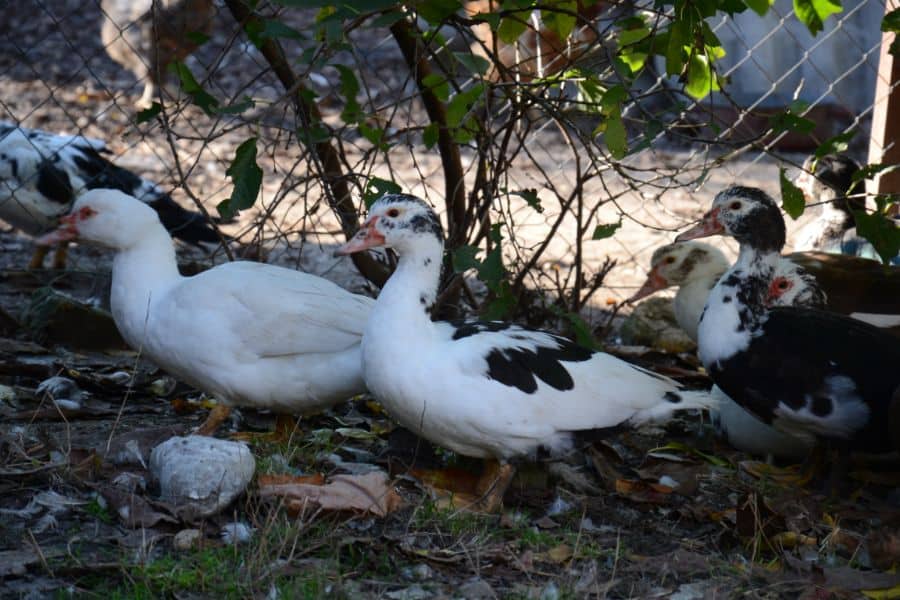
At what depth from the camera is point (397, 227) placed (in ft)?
10.9

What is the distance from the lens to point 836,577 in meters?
2.81

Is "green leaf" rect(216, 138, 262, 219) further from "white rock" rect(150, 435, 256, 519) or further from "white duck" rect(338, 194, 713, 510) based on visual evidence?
"white rock" rect(150, 435, 256, 519)

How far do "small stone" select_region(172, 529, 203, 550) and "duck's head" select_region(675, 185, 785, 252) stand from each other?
2.02 metres

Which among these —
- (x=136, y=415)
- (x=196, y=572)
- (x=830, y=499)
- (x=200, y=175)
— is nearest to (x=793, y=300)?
(x=830, y=499)

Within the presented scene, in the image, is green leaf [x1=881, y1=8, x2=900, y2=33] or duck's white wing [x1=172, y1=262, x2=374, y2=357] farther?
duck's white wing [x1=172, y1=262, x2=374, y2=357]

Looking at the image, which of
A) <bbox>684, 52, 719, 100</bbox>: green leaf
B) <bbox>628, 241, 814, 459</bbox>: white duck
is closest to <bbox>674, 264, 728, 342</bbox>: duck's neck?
<bbox>628, 241, 814, 459</bbox>: white duck

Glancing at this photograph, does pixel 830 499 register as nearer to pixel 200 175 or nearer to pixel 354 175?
pixel 354 175

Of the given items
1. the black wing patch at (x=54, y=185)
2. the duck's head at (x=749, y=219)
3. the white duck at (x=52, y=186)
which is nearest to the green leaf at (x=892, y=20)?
the duck's head at (x=749, y=219)

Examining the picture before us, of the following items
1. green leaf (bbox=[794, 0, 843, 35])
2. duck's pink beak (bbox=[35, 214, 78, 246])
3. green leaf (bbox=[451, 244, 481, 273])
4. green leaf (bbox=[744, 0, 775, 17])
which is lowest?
duck's pink beak (bbox=[35, 214, 78, 246])

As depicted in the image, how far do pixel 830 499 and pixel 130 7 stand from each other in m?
7.76

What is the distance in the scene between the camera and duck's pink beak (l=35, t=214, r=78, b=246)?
3770 millimetres

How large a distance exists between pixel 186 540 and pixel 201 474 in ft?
0.64

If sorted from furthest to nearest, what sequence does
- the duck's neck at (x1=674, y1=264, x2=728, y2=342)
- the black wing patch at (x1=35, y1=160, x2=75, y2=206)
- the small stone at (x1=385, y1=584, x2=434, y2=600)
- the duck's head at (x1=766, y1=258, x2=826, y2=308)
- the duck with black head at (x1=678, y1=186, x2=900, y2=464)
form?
the black wing patch at (x1=35, y1=160, x2=75, y2=206), the duck's neck at (x1=674, y1=264, x2=728, y2=342), the duck's head at (x1=766, y1=258, x2=826, y2=308), the duck with black head at (x1=678, y1=186, x2=900, y2=464), the small stone at (x1=385, y1=584, x2=434, y2=600)

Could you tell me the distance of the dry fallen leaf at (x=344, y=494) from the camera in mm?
2883
